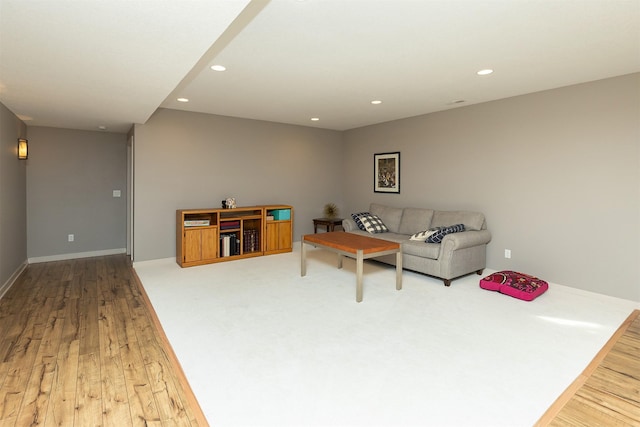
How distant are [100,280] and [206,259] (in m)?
1.37

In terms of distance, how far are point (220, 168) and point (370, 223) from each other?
266cm

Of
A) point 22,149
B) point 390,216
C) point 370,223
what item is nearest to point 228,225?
point 370,223

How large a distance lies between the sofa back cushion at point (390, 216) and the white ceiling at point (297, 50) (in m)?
1.96

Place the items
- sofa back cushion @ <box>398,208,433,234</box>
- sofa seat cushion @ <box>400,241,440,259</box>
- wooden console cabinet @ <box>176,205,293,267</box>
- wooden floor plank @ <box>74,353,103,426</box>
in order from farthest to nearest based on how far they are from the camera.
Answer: sofa back cushion @ <box>398,208,433,234</box>
wooden console cabinet @ <box>176,205,293,267</box>
sofa seat cushion @ <box>400,241,440,259</box>
wooden floor plank @ <box>74,353,103,426</box>

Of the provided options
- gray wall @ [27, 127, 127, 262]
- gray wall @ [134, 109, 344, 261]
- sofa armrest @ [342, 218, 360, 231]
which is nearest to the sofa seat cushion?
sofa armrest @ [342, 218, 360, 231]

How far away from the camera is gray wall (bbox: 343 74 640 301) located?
3.55 m

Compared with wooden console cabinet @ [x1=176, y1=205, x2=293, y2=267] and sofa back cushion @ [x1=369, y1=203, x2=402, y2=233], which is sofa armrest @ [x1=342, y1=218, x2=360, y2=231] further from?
wooden console cabinet @ [x1=176, y1=205, x2=293, y2=267]

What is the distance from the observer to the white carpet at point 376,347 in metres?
1.89

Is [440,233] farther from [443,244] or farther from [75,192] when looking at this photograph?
[75,192]

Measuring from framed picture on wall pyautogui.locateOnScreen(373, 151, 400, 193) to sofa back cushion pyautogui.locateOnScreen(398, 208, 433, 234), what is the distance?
25.7 inches

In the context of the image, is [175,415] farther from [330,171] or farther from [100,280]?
[330,171]

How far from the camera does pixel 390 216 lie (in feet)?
18.7

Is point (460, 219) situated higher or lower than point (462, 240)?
higher

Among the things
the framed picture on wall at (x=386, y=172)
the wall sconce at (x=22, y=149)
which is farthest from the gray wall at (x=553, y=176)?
the wall sconce at (x=22, y=149)
